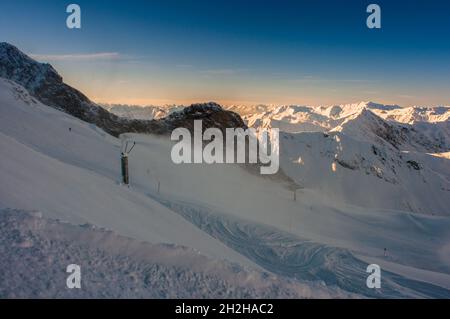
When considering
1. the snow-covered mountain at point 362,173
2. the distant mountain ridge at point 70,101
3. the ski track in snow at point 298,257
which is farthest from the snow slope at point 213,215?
the snow-covered mountain at point 362,173

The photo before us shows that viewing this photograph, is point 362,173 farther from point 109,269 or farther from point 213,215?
point 109,269

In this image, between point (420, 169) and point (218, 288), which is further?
point (420, 169)

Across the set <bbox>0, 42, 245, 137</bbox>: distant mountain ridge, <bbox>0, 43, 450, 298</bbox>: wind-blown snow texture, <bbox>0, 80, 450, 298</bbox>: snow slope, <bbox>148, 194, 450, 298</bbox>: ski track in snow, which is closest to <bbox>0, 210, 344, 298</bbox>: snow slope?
<bbox>0, 43, 450, 298</bbox>: wind-blown snow texture

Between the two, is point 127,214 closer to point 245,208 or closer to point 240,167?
point 245,208

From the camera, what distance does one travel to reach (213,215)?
24.2 meters

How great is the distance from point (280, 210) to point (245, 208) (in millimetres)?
3409

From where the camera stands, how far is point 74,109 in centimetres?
8681

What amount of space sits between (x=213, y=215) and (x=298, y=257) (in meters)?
7.09

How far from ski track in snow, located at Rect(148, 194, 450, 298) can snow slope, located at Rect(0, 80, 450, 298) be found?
5 centimetres

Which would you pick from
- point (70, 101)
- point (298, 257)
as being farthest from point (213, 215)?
point (70, 101)

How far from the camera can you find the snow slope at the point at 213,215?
11.7m

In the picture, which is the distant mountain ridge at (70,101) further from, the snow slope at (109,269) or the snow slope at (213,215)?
the snow slope at (109,269)

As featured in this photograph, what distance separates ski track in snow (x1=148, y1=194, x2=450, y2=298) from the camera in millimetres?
13808
